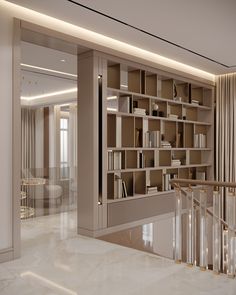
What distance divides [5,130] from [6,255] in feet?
4.77

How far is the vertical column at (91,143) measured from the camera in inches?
205

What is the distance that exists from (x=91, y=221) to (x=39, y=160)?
6059 mm

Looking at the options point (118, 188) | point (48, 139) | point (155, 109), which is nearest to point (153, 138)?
point (155, 109)

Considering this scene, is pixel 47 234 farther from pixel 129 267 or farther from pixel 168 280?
pixel 168 280

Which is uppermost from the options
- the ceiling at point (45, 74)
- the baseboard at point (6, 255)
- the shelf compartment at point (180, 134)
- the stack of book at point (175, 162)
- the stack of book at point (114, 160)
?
the ceiling at point (45, 74)

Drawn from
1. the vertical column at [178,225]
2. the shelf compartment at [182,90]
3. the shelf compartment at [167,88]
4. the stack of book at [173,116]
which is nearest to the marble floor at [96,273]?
the vertical column at [178,225]

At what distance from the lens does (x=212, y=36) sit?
5.17 meters

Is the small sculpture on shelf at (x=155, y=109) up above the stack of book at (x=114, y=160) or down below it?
above

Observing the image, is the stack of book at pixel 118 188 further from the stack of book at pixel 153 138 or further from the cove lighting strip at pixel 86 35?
the cove lighting strip at pixel 86 35

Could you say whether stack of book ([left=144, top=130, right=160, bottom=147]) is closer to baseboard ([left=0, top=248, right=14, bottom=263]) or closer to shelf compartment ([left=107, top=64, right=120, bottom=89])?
shelf compartment ([left=107, top=64, right=120, bottom=89])

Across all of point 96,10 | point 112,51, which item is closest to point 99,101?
point 112,51

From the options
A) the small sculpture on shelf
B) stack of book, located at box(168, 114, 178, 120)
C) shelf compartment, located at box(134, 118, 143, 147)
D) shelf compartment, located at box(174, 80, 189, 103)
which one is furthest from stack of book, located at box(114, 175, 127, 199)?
shelf compartment, located at box(174, 80, 189, 103)

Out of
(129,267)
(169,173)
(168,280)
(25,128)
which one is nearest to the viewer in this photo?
(168,280)

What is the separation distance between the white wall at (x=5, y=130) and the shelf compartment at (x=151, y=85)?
3028 millimetres
